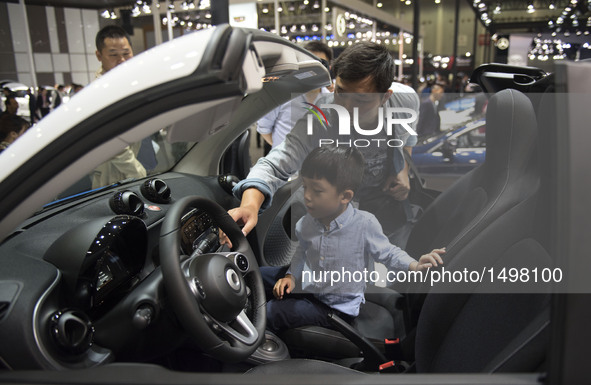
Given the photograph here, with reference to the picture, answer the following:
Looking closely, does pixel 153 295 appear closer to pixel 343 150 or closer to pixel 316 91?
pixel 343 150

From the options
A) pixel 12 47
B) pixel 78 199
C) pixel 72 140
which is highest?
pixel 12 47

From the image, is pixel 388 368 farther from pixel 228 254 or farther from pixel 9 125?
pixel 9 125

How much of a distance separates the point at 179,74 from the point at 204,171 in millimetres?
1715

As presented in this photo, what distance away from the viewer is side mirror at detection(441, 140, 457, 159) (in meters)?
2.52

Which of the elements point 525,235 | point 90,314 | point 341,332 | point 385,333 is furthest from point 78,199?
point 525,235

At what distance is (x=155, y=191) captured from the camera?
1.82m

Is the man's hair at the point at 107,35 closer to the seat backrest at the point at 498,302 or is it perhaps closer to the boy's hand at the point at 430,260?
the boy's hand at the point at 430,260

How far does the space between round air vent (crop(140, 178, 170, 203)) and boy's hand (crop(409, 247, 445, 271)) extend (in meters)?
1.06

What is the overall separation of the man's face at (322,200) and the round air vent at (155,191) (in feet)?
2.29

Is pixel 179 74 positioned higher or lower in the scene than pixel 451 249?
higher

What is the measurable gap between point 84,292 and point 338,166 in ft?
2.59

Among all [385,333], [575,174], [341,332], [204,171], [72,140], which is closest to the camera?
[575,174]

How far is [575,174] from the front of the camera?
26.9 inches

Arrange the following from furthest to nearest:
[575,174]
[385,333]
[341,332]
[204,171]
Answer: [204,171] → [385,333] → [341,332] → [575,174]
